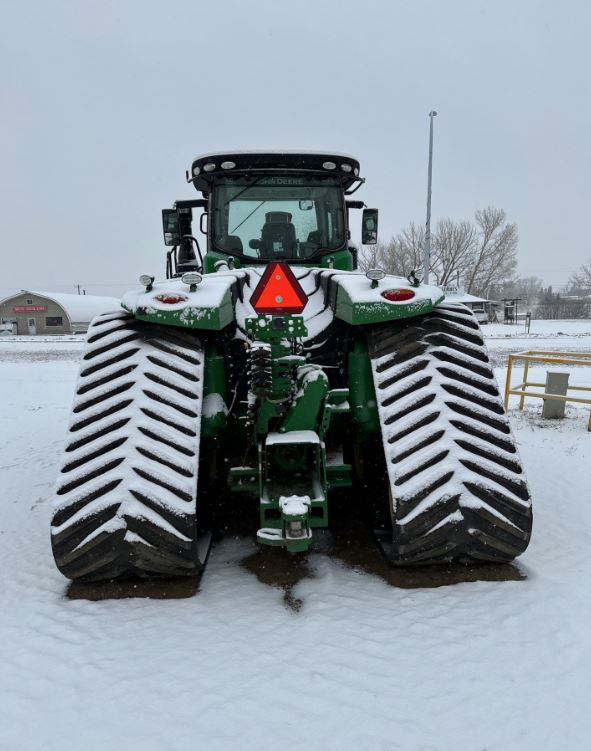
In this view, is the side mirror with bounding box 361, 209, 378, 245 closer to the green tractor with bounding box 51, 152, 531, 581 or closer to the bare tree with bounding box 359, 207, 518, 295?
the green tractor with bounding box 51, 152, 531, 581

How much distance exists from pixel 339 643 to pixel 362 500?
5.35ft

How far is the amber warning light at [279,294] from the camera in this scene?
310 centimetres

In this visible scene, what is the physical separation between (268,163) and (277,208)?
41 cm

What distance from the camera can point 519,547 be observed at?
9.68ft

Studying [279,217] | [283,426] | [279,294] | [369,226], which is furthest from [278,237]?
[283,426]

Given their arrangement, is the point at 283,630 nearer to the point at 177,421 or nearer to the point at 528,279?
the point at 177,421

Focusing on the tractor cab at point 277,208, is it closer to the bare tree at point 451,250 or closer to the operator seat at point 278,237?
the operator seat at point 278,237

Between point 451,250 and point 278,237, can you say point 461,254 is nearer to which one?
point 451,250

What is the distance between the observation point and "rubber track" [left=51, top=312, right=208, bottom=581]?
2777 millimetres

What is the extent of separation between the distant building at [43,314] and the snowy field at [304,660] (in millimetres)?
53270

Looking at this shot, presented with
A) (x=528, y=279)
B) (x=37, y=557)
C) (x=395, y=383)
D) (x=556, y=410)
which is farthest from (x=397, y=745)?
(x=528, y=279)

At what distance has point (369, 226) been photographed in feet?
20.6

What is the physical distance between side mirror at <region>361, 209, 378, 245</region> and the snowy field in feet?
13.1

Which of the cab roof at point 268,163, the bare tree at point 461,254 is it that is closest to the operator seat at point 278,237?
the cab roof at point 268,163
